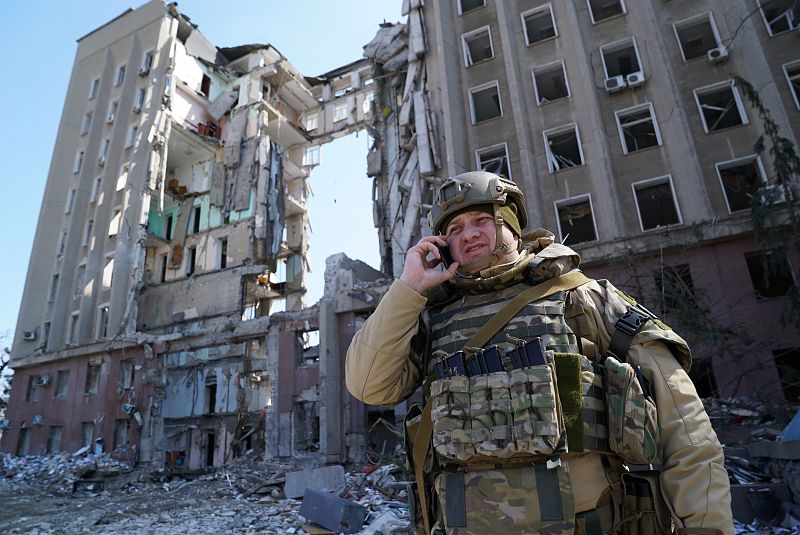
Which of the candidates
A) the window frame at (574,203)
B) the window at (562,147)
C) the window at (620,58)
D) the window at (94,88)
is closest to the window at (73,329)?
the window at (94,88)

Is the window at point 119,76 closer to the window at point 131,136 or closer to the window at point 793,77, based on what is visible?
the window at point 131,136

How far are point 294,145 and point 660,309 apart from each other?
27466mm

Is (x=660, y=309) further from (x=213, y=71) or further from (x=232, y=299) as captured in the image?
(x=213, y=71)

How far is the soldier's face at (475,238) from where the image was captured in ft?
8.29

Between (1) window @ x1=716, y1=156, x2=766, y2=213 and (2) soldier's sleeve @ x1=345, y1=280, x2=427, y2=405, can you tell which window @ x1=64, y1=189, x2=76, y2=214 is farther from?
(2) soldier's sleeve @ x1=345, y1=280, x2=427, y2=405

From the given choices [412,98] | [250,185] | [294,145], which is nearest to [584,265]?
[412,98]

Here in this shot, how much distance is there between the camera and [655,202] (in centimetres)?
1436

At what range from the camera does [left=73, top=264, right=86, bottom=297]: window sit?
89.1ft

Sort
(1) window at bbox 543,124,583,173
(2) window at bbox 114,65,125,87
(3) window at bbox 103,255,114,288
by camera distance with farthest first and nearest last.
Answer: (2) window at bbox 114,65,125,87 < (3) window at bbox 103,255,114,288 < (1) window at bbox 543,124,583,173

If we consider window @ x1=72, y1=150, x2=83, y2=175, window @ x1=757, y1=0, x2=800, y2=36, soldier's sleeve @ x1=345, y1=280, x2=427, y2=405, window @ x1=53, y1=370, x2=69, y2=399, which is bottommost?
soldier's sleeve @ x1=345, y1=280, x2=427, y2=405

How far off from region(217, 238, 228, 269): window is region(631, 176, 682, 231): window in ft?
69.0

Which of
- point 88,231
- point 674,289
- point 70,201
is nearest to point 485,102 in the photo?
point 674,289

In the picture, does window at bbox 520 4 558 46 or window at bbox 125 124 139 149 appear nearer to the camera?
window at bbox 520 4 558 46

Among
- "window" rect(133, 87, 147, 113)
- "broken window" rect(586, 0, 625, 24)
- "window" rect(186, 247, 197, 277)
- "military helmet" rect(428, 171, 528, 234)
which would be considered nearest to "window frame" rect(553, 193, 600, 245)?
"broken window" rect(586, 0, 625, 24)
